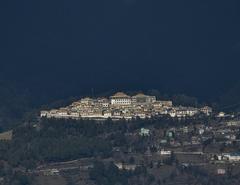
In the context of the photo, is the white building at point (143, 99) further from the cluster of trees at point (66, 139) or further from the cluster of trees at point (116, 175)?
the cluster of trees at point (116, 175)

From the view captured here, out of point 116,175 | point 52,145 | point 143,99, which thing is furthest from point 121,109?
point 116,175

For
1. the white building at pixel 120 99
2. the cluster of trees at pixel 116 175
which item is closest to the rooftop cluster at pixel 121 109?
the white building at pixel 120 99

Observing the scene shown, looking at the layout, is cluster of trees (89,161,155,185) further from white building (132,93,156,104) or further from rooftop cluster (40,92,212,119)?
white building (132,93,156,104)

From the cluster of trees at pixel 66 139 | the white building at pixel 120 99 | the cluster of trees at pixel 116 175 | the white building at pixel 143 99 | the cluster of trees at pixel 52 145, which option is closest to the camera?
the cluster of trees at pixel 116 175

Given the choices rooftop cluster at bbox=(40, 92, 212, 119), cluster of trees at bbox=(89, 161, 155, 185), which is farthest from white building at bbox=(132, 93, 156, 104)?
cluster of trees at bbox=(89, 161, 155, 185)

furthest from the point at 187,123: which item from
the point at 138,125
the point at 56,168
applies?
the point at 56,168

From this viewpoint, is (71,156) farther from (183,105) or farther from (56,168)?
(183,105)

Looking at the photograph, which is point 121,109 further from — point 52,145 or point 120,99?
point 52,145

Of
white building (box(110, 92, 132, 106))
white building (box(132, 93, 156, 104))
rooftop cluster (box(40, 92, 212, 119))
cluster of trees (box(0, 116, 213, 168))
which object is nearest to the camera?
cluster of trees (box(0, 116, 213, 168))
